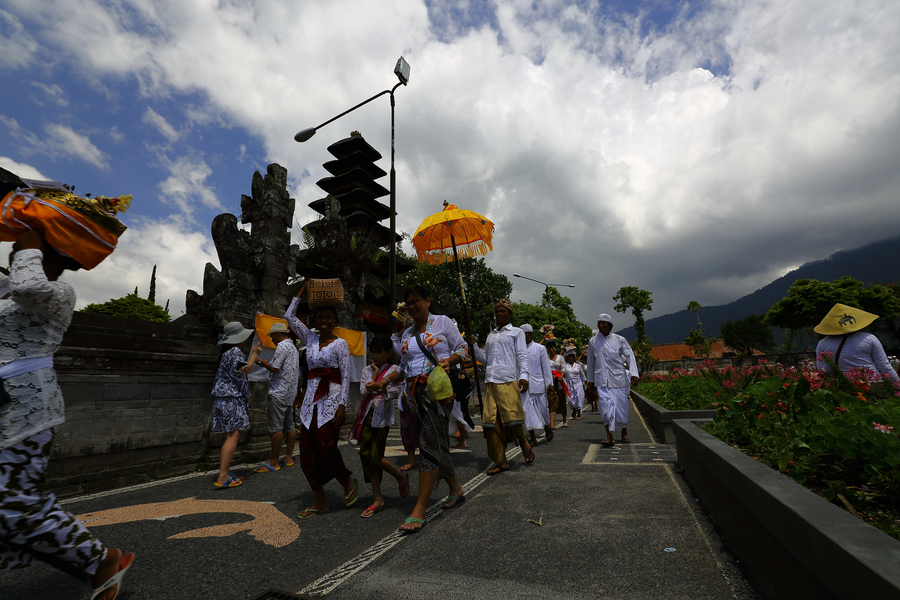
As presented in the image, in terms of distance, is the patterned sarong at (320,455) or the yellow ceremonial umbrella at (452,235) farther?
the yellow ceremonial umbrella at (452,235)

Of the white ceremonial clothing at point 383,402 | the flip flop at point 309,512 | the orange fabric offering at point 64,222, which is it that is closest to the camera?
the orange fabric offering at point 64,222

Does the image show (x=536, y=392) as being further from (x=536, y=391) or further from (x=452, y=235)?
(x=452, y=235)

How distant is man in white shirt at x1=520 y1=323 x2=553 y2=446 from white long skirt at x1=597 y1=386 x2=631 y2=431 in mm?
950

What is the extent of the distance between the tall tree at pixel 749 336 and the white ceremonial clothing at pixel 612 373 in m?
78.3

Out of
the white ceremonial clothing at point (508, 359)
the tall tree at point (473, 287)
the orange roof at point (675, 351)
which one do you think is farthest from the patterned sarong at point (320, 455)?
the orange roof at point (675, 351)

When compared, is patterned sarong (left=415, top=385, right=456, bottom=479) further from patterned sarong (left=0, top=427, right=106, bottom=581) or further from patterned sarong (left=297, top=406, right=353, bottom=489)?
patterned sarong (left=0, top=427, right=106, bottom=581)

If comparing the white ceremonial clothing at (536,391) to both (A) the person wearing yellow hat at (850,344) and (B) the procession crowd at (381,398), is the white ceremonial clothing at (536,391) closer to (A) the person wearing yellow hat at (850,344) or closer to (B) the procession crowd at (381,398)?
(B) the procession crowd at (381,398)

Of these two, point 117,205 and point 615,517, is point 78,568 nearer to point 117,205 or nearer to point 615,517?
point 117,205

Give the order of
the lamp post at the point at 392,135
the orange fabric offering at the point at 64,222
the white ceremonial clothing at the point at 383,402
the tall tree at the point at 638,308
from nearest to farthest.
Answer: the orange fabric offering at the point at 64,222 < the white ceremonial clothing at the point at 383,402 < the lamp post at the point at 392,135 < the tall tree at the point at 638,308

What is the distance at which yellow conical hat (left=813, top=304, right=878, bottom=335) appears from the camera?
17.1ft

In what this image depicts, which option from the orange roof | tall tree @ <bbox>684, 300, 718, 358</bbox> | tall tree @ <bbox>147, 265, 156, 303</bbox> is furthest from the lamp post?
the orange roof

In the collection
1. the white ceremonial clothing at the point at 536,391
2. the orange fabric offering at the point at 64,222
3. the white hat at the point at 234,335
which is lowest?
the white ceremonial clothing at the point at 536,391

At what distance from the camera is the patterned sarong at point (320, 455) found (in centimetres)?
397

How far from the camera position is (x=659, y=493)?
13.1 ft
